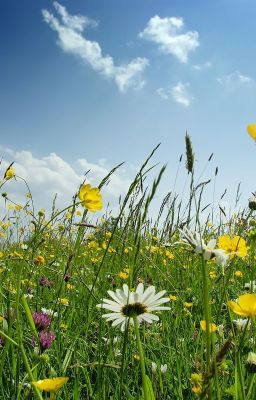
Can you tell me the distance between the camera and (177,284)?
3037 mm

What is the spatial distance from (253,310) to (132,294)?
0.36 m

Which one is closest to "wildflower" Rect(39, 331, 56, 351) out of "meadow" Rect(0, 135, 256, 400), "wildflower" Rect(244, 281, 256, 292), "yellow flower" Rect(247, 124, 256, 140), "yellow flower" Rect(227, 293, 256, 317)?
"meadow" Rect(0, 135, 256, 400)

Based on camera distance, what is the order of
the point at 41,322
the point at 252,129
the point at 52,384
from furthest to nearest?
the point at 41,322, the point at 252,129, the point at 52,384

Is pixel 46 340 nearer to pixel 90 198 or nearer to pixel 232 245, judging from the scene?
pixel 90 198

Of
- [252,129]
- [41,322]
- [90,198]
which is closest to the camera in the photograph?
[252,129]

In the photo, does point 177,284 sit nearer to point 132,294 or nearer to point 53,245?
point 132,294

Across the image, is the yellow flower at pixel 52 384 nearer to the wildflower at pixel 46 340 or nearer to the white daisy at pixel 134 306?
the white daisy at pixel 134 306

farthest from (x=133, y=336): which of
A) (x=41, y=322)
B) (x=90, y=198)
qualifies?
(x=90, y=198)

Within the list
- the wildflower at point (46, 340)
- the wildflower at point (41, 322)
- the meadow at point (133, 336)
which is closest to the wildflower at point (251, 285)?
the meadow at point (133, 336)

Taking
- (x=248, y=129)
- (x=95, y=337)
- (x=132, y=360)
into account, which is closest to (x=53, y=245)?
(x=95, y=337)

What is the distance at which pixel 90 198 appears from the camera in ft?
4.34

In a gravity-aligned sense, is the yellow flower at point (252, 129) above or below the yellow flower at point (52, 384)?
above

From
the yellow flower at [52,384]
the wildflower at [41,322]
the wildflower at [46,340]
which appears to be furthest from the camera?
the wildflower at [41,322]

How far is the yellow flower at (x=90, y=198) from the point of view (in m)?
1.31
